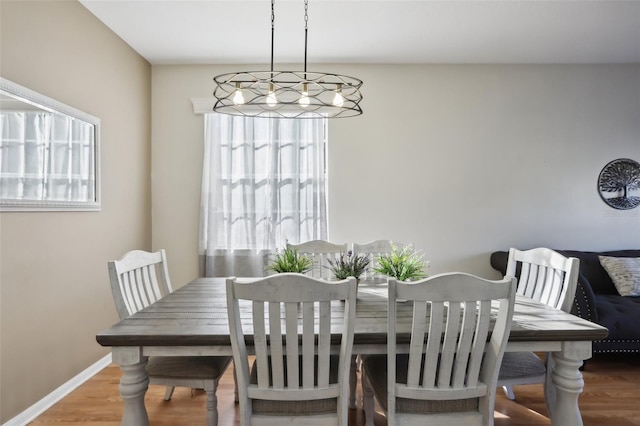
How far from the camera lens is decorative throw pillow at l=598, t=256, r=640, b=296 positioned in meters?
3.12

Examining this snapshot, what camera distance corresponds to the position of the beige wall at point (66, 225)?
80.5 inches

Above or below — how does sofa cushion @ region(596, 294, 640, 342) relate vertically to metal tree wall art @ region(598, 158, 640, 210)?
below

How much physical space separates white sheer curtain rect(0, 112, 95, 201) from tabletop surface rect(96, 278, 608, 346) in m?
1.05

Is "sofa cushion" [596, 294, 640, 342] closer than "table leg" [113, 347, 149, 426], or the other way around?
"table leg" [113, 347, 149, 426]

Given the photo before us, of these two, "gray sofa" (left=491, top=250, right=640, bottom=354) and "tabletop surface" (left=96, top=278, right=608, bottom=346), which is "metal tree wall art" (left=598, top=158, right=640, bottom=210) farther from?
"tabletop surface" (left=96, top=278, right=608, bottom=346)

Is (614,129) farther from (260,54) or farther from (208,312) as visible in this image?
(208,312)

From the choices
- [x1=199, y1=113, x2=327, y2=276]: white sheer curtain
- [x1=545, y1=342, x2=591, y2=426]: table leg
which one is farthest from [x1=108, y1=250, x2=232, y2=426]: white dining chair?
[x1=199, y1=113, x2=327, y2=276]: white sheer curtain

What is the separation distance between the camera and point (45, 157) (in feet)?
7.38

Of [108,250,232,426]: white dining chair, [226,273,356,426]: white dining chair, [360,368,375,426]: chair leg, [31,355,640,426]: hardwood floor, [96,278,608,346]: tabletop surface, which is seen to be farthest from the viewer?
[31,355,640,426]: hardwood floor

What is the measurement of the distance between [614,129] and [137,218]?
463cm

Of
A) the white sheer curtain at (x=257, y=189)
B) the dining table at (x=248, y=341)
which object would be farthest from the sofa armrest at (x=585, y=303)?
the white sheer curtain at (x=257, y=189)

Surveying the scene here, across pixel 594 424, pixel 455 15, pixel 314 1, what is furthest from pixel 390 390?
pixel 455 15

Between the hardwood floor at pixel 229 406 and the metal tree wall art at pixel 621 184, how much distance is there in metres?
1.70

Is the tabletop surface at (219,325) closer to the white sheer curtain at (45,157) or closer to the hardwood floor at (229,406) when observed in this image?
the hardwood floor at (229,406)
